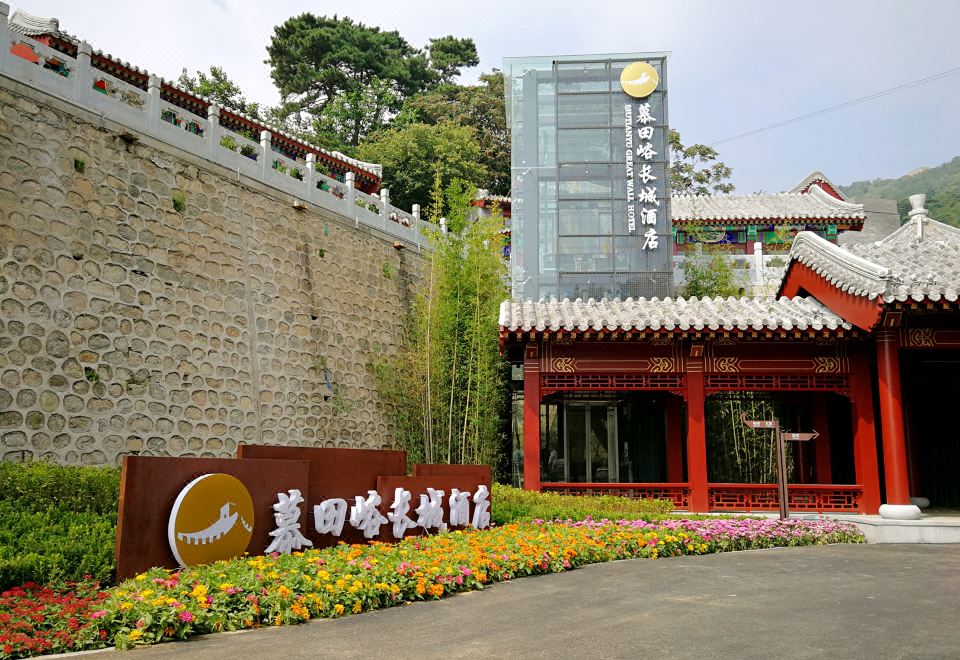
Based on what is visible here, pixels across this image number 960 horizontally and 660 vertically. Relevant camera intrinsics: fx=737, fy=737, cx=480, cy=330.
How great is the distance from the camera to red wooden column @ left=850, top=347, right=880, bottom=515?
10.2 meters

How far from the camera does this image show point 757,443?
47.5ft

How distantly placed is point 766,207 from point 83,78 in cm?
2135

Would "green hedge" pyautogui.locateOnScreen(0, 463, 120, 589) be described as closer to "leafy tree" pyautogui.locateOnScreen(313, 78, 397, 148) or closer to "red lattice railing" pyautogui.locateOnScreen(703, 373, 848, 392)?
"red lattice railing" pyautogui.locateOnScreen(703, 373, 848, 392)

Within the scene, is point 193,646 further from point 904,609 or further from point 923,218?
point 923,218

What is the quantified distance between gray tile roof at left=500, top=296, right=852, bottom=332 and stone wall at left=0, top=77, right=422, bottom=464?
13.6 feet

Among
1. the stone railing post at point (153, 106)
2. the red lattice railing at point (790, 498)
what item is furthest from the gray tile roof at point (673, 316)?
the stone railing post at point (153, 106)

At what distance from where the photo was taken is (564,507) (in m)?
9.29

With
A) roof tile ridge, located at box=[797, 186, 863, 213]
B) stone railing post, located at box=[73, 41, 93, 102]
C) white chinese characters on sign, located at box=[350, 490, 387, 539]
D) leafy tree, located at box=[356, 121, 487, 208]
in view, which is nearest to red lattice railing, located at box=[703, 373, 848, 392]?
white chinese characters on sign, located at box=[350, 490, 387, 539]

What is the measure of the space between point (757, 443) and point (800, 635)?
10.8 meters

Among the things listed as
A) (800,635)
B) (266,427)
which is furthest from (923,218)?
(266,427)

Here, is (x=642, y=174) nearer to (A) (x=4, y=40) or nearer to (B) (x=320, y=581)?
(A) (x=4, y=40)

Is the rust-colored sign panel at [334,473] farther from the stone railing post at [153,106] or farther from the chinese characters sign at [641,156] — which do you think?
the chinese characters sign at [641,156]

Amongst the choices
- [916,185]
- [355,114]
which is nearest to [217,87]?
[355,114]

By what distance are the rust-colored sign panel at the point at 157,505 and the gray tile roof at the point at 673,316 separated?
5130mm
